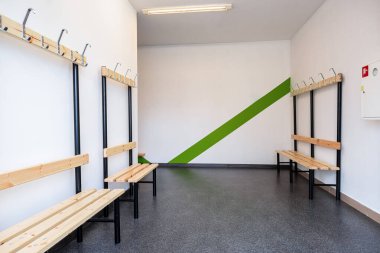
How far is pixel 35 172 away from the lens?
5.81ft

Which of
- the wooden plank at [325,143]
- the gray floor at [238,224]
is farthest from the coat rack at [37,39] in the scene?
the wooden plank at [325,143]

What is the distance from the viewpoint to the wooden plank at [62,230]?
4.40ft

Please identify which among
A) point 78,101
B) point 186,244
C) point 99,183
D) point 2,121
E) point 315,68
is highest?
point 315,68

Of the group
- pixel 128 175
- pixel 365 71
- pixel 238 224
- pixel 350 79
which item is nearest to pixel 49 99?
pixel 128 175

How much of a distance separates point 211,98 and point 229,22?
191cm

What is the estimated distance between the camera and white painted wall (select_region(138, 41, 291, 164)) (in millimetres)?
5910

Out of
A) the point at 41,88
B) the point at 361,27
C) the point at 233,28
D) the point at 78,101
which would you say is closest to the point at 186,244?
the point at 78,101

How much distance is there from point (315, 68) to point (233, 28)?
1.82 metres

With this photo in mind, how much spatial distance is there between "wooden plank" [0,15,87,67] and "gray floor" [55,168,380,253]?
175cm

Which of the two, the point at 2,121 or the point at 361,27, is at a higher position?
the point at 361,27

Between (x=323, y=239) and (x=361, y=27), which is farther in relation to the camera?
(x=361, y=27)

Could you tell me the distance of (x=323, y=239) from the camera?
2.35 m

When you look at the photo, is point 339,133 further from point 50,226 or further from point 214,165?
point 50,226

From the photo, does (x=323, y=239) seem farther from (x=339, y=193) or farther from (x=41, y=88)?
(x=41, y=88)
